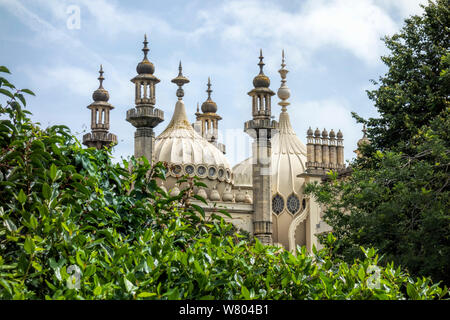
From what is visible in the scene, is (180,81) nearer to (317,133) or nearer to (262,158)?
(262,158)

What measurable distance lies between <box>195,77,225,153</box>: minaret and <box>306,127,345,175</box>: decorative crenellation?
573 cm

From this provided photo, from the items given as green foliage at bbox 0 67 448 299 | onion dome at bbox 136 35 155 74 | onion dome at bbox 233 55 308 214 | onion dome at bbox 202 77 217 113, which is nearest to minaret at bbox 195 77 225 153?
onion dome at bbox 202 77 217 113

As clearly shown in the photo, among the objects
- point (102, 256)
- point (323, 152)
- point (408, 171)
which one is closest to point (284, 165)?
point (323, 152)

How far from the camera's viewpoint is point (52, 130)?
5109 mm

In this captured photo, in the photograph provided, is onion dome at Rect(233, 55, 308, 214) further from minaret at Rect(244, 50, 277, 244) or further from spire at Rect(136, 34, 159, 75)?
spire at Rect(136, 34, 159, 75)

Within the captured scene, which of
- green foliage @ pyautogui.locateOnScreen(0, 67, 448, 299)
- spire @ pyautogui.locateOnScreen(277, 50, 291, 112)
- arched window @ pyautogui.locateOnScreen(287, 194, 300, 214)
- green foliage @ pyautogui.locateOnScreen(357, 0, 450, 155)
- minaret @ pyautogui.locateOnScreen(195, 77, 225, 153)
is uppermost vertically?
spire @ pyautogui.locateOnScreen(277, 50, 291, 112)

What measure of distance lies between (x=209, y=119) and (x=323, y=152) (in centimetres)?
747

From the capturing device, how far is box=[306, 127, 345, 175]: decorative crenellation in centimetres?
3875

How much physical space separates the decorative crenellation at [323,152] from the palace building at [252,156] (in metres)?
0.06

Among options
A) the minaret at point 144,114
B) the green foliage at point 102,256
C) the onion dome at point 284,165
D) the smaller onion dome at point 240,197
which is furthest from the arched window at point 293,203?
the green foliage at point 102,256

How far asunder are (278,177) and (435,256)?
2598 centimetres

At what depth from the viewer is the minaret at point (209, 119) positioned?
41.4 metres
